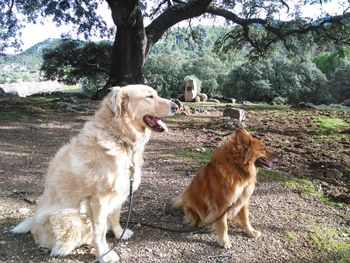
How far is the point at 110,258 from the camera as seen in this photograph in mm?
3680

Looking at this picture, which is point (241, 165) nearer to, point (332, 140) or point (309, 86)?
point (332, 140)

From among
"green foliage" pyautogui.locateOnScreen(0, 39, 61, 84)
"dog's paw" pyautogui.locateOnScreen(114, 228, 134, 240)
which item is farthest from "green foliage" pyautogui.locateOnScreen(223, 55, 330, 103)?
"dog's paw" pyautogui.locateOnScreen(114, 228, 134, 240)

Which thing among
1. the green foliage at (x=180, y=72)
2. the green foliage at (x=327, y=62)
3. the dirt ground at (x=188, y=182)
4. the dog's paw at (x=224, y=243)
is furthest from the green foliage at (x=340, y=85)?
the dog's paw at (x=224, y=243)

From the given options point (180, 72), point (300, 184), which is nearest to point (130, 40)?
point (300, 184)

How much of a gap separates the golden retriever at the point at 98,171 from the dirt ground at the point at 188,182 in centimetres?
31

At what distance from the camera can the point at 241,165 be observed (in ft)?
13.6

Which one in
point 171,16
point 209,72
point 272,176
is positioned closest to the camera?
point 272,176

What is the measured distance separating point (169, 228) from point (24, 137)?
5.55 meters

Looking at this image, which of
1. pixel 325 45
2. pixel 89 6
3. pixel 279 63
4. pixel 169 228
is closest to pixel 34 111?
pixel 89 6

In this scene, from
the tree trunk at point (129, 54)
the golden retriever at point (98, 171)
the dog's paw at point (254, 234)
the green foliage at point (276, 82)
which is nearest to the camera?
the golden retriever at point (98, 171)

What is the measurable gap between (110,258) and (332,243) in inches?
103

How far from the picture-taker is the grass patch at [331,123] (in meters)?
11.9

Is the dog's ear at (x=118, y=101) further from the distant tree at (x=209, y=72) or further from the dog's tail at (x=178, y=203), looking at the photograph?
the distant tree at (x=209, y=72)

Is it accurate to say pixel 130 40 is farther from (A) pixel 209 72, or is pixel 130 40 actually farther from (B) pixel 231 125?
(A) pixel 209 72
